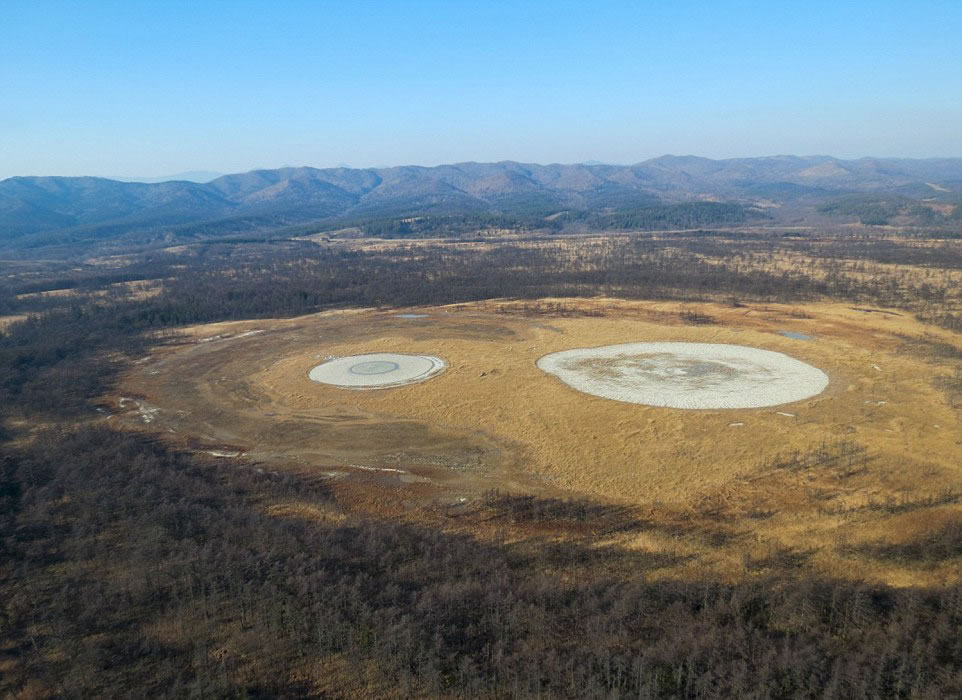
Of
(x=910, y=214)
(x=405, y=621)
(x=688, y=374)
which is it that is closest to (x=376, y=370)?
(x=688, y=374)

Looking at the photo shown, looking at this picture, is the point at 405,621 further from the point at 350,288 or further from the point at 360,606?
the point at 350,288

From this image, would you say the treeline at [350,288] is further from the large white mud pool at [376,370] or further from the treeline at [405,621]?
the treeline at [405,621]

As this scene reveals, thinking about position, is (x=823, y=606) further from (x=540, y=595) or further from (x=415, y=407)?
(x=415, y=407)

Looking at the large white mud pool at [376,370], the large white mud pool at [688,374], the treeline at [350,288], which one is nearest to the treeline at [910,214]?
the treeline at [350,288]

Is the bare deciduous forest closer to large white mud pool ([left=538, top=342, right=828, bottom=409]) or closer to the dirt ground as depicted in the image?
the dirt ground

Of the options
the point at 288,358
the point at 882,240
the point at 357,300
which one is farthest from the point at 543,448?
the point at 882,240

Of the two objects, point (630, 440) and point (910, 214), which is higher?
point (910, 214)
